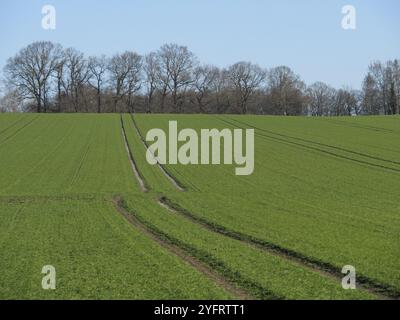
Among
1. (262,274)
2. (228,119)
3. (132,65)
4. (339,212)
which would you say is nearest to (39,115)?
(228,119)

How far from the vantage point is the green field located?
1371 centimetres

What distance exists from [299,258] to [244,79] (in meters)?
124

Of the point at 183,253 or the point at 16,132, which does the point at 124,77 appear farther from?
the point at 183,253

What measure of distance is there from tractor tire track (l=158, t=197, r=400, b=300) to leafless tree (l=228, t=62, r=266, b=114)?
114 m

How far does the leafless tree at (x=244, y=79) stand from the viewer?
136m

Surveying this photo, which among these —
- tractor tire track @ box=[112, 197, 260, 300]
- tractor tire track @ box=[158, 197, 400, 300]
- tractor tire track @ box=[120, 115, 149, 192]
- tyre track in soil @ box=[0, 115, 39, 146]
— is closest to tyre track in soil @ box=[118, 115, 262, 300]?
tractor tire track @ box=[112, 197, 260, 300]

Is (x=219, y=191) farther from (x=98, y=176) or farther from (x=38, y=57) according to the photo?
(x=38, y=57)

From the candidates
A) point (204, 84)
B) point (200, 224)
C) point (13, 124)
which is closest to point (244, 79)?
point (204, 84)

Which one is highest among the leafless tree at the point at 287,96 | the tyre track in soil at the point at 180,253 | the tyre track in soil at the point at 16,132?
the leafless tree at the point at 287,96

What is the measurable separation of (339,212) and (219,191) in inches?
353

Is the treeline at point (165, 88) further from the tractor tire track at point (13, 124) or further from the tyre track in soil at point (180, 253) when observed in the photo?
the tyre track in soil at point (180, 253)

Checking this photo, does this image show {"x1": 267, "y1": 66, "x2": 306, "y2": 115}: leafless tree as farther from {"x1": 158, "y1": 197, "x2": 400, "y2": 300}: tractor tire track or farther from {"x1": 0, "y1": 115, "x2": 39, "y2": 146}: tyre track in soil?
{"x1": 158, "y1": 197, "x2": 400, "y2": 300}: tractor tire track

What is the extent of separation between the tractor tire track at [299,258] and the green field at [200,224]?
0.14ft

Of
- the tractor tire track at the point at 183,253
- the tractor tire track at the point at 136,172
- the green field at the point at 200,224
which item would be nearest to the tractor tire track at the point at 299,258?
the green field at the point at 200,224
